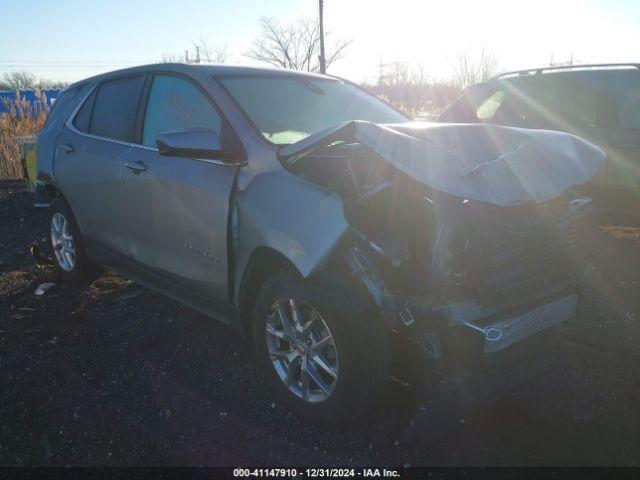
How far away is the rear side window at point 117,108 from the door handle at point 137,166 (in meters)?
0.25

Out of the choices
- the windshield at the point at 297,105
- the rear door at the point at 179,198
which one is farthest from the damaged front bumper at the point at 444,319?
the windshield at the point at 297,105

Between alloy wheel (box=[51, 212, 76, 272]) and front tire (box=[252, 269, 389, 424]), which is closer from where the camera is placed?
front tire (box=[252, 269, 389, 424])

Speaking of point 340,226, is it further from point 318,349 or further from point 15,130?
point 15,130

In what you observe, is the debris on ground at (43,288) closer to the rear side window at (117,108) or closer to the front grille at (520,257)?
the rear side window at (117,108)

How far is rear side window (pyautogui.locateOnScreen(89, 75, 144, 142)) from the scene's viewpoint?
3.94m

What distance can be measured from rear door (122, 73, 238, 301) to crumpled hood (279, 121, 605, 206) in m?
0.58

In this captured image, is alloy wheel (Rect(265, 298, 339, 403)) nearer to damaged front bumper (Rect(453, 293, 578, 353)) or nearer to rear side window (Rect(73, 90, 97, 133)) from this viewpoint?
damaged front bumper (Rect(453, 293, 578, 353))

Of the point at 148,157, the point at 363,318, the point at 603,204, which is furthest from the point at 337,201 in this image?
the point at 603,204

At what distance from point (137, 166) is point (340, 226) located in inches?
72.0

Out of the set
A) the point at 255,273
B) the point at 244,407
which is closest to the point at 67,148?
the point at 255,273

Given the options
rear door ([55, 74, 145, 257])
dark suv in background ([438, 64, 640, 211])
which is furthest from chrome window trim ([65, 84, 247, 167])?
dark suv in background ([438, 64, 640, 211])

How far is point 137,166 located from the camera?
3.66 meters

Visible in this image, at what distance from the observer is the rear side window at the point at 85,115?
4543 mm

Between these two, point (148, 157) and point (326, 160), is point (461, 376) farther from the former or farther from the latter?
point (148, 157)
